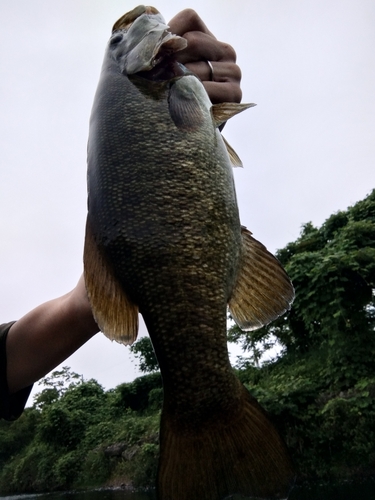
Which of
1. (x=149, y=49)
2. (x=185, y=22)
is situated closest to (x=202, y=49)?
(x=185, y=22)

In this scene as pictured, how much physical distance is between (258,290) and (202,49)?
115 cm

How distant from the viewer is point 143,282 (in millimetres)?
1548

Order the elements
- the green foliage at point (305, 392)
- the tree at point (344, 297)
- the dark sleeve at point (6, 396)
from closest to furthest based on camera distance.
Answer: the dark sleeve at point (6, 396) → the green foliage at point (305, 392) → the tree at point (344, 297)

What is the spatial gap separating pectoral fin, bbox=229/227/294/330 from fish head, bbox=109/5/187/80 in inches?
33.3

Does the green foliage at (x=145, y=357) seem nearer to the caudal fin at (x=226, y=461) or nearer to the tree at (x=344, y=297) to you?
the tree at (x=344, y=297)

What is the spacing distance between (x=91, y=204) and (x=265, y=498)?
113 centimetres

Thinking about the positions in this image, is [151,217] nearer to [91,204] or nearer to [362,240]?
[91,204]

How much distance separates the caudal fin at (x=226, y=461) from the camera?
1.40m

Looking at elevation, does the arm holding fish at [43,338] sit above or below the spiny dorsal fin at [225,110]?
below

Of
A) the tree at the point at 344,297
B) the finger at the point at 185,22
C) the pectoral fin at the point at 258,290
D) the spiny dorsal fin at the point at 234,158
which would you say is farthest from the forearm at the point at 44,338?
the tree at the point at 344,297

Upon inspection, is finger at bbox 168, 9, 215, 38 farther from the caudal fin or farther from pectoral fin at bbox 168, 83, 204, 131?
the caudal fin

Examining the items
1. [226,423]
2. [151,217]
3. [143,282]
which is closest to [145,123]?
[151,217]

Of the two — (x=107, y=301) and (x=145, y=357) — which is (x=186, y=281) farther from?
(x=145, y=357)

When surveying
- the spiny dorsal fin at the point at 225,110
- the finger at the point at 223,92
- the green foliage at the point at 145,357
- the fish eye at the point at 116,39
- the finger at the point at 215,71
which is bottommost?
the spiny dorsal fin at the point at 225,110
